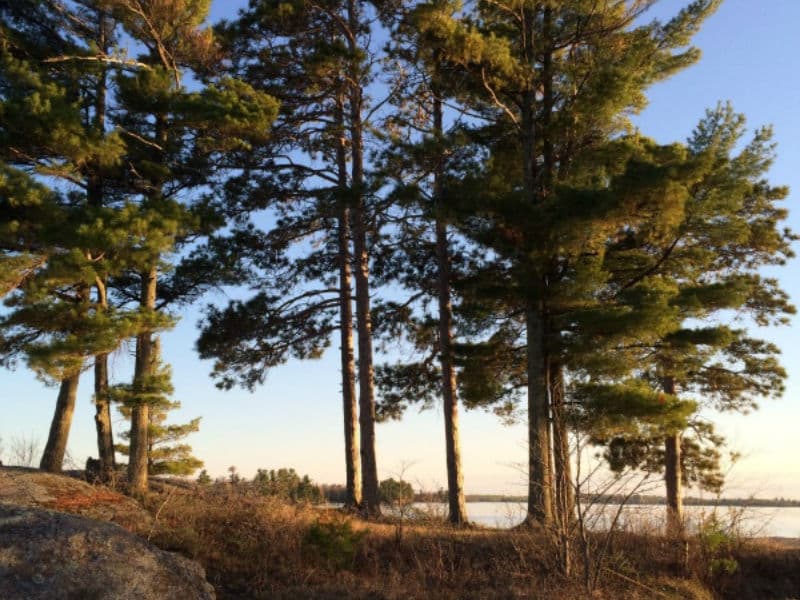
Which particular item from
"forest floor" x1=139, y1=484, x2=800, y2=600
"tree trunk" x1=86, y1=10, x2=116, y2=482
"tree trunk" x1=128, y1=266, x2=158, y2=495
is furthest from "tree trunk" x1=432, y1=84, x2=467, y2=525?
"tree trunk" x1=86, y1=10, x2=116, y2=482

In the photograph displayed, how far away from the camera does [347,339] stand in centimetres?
1881

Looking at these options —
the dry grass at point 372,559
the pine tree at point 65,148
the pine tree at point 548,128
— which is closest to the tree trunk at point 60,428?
the pine tree at point 65,148

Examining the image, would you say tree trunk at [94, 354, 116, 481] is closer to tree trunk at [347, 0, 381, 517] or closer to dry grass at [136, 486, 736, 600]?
dry grass at [136, 486, 736, 600]

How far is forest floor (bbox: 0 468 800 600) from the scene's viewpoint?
34.2 feet

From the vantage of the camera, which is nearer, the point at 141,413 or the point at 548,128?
the point at 141,413

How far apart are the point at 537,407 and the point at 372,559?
5308 mm

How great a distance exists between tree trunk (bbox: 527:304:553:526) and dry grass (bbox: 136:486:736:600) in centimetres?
151

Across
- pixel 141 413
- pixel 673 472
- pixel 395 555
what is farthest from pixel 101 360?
pixel 673 472

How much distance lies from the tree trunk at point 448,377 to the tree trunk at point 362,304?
5.63ft

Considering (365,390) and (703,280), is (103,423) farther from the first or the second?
(703,280)

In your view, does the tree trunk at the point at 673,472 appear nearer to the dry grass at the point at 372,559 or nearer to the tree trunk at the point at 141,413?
the dry grass at the point at 372,559

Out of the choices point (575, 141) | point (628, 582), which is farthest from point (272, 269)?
point (628, 582)

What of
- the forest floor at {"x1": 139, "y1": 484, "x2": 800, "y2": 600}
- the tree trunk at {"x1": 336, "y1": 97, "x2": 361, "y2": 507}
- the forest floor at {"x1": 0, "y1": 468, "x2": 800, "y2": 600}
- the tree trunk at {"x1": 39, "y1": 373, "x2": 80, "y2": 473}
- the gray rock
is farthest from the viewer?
the tree trunk at {"x1": 336, "y1": 97, "x2": 361, "y2": 507}

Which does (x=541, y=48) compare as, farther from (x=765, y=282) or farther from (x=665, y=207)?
(x=765, y=282)
